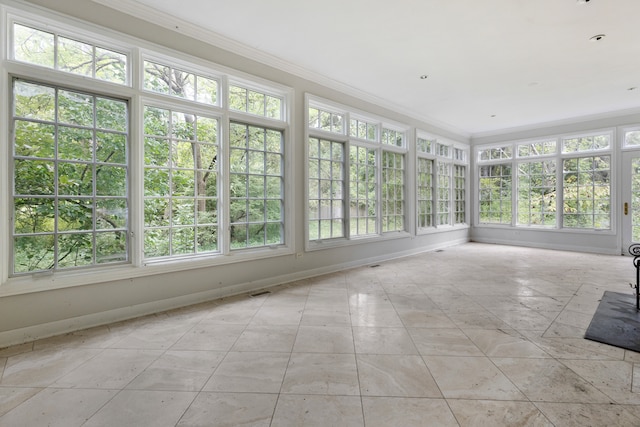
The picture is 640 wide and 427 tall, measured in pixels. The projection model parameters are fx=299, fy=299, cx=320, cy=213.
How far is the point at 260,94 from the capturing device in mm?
4301

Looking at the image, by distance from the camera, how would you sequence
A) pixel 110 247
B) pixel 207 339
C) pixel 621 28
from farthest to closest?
pixel 621 28 → pixel 110 247 → pixel 207 339

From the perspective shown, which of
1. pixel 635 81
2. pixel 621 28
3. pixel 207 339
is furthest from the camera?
pixel 635 81

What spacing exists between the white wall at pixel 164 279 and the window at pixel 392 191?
112cm

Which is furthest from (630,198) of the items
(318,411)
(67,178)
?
(67,178)

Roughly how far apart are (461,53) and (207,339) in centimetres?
465

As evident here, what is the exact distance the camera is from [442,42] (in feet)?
12.4

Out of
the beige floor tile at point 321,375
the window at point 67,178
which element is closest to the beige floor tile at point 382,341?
the beige floor tile at point 321,375

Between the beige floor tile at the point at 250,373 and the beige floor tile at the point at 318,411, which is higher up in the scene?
the beige floor tile at the point at 250,373

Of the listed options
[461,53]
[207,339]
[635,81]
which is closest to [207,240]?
[207,339]

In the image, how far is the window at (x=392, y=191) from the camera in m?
6.27

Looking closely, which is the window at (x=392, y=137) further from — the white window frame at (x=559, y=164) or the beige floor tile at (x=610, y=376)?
the beige floor tile at (x=610, y=376)

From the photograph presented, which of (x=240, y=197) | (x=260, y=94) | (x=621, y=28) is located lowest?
(x=240, y=197)

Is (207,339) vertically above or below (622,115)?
below

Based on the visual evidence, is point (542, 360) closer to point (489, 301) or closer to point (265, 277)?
point (489, 301)
